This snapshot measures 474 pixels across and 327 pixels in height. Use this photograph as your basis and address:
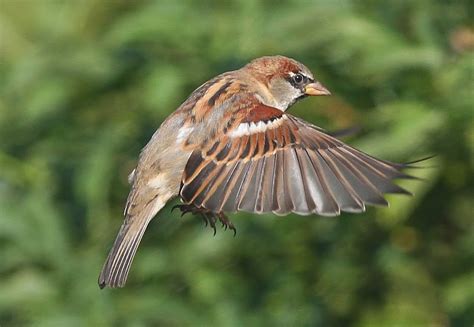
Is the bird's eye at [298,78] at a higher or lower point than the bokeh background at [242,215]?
higher

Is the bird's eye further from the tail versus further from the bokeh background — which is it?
the tail

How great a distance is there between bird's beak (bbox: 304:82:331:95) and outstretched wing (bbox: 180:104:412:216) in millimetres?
392

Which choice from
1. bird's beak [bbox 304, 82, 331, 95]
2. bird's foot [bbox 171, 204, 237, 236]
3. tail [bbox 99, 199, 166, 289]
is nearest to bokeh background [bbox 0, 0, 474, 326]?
bird's beak [bbox 304, 82, 331, 95]

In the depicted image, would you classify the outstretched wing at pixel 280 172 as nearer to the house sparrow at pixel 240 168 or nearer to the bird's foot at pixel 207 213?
the house sparrow at pixel 240 168

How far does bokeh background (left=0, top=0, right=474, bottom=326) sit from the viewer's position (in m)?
4.78

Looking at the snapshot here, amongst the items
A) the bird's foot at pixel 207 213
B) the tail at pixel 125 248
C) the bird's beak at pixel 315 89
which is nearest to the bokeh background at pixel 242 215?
the bird's beak at pixel 315 89

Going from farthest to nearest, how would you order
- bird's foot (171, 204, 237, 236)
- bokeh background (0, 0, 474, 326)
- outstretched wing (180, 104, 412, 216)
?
bokeh background (0, 0, 474, 326)
bird's foot (171, 204, 237, 236)
outstretched wing (180, 104, 412, 216)

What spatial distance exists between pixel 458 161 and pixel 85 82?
5.17 ft

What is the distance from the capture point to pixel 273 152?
3.80 meters

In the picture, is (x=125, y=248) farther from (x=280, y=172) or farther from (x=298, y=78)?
(x=298, y=78)

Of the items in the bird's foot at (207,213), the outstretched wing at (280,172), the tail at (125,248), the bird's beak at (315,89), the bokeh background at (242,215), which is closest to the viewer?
the outstretched wing at (280,172)

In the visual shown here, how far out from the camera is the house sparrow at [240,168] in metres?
3.54

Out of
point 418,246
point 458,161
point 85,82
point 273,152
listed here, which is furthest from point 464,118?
point 85,82

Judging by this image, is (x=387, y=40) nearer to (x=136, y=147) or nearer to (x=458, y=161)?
(x=458, y=161)
